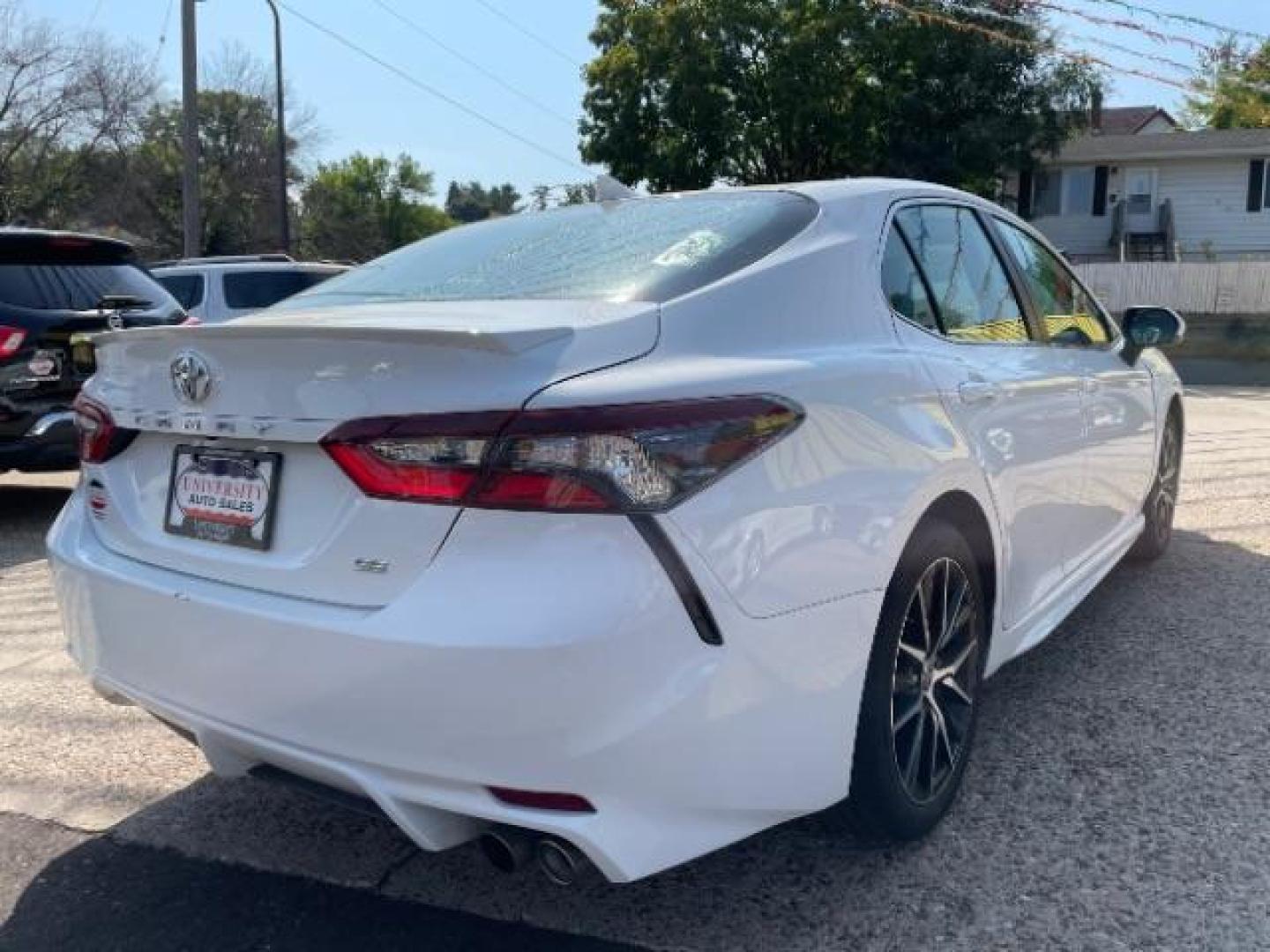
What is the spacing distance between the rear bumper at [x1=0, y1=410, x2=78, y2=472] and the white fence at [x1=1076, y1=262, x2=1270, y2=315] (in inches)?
707

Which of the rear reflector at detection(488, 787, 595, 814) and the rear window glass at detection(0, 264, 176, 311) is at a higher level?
the rear window glass at detection(0, 264, 176, 311)

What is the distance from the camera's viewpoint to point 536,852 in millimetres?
2188

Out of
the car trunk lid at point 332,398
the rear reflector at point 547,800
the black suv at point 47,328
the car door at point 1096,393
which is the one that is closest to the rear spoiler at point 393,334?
the car trunk lid at point 332,398

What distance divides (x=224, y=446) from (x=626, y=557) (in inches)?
38.4

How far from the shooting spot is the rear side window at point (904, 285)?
3.01 metres

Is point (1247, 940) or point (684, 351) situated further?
point (1247, 940)

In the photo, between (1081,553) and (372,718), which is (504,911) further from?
(1081,553)

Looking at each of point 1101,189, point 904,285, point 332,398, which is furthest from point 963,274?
point 1101,189

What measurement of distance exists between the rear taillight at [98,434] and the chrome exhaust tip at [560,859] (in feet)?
4.54

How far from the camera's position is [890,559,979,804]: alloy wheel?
280cm

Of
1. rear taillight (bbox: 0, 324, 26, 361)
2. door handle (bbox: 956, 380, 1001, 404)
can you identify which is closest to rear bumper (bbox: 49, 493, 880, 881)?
door handle (bbox: 956, 380, 1001, 404)

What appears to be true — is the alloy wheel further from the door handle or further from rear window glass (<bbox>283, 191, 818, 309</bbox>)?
rear window glass (<bbox>283, 191, 818, 309</bbox>)

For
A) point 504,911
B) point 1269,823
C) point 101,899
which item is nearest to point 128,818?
point 101,899

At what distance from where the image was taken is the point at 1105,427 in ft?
13.6
